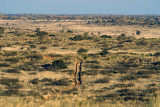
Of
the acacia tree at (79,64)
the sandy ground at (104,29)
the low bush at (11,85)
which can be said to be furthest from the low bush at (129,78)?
the sandy ground at (104,29)

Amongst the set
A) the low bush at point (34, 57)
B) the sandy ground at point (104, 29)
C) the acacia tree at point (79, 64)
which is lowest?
the acacia tree at point (79, 64)

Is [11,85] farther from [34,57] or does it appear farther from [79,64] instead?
[34,57]

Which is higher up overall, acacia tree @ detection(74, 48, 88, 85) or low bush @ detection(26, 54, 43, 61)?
low bush @ detection(26, 54, 43, 61)

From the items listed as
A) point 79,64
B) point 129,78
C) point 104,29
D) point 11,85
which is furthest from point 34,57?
point 104,29

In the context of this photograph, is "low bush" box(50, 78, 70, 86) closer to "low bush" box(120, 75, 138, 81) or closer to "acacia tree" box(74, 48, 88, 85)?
"acacia tree" box(74, 48, 88, 85)

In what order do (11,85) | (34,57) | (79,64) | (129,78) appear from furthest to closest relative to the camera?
(34,57)
(79,64)
(129,78)
(11,85)

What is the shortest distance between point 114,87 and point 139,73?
4909mm

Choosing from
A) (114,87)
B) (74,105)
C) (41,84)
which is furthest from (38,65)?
(74,105)

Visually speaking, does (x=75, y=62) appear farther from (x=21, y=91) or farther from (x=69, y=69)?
(x=21, y=91)

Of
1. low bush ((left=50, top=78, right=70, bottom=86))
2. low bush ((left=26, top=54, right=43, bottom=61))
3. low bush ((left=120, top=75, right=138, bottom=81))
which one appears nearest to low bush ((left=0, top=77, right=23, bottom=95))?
low bush ((left=50, top=78, right=70, bottom=86))

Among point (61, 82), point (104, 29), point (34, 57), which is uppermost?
point (104, 29)

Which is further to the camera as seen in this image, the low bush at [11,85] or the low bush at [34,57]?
the low bush at [34,57]

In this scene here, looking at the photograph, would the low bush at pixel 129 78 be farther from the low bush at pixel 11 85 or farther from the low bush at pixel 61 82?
the low bush at pixel 11 85

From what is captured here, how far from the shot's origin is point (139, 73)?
2047 cm
